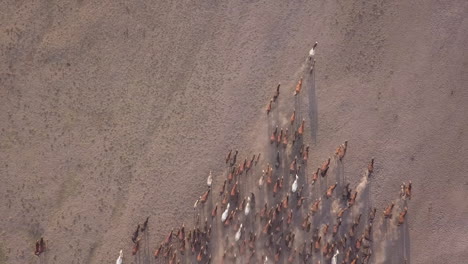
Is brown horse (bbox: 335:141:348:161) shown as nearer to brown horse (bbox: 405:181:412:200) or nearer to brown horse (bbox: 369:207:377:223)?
brown horse (bbox: 369:207:377:223)

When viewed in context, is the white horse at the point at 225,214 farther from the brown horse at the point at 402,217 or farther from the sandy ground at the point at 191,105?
the brown horse at the point at 402,217

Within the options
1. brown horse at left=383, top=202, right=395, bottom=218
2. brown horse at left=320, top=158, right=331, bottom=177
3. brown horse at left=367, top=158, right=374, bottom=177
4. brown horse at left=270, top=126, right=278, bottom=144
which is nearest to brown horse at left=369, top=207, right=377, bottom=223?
brown horse at left=383, top=202, right=395, bottom=218

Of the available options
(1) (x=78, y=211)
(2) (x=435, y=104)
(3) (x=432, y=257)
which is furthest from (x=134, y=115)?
(3) (x=432, y=257)

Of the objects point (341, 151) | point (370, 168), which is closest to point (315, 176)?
point (341, 151)

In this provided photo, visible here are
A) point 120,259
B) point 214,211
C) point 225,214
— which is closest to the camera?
point 120,259

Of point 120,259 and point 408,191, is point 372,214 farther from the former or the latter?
point 120,259

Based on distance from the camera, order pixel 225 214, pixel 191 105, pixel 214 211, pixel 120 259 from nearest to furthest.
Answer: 1. pixel 120 259
2. pixel 225 214
3. pixel 214 211
4. pixel 191 105

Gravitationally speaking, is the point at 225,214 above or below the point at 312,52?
below

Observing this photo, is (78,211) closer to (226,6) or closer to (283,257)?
(283,257)

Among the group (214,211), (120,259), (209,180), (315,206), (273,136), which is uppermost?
(273,136)

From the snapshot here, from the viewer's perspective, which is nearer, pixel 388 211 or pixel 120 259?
pixel 120 259
